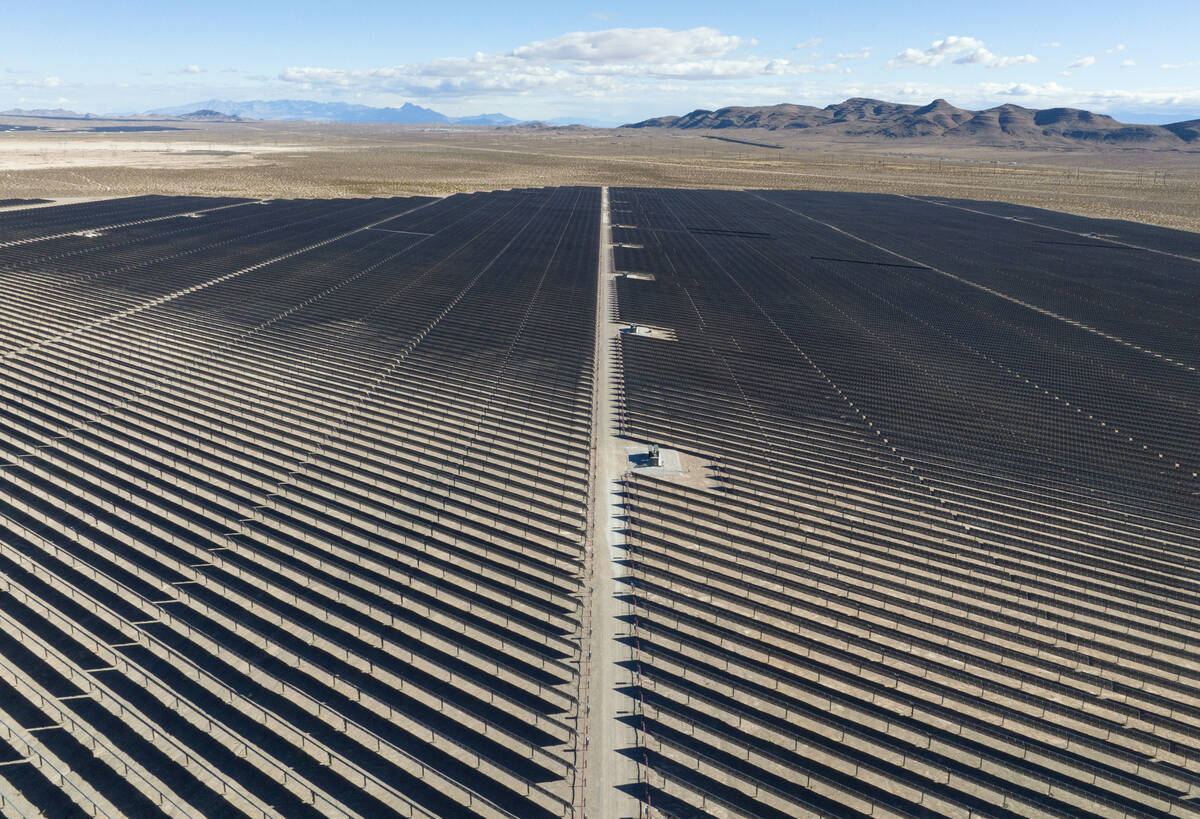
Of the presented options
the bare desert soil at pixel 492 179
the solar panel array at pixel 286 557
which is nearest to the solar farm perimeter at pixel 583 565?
the solar panel array at pixel 286 557

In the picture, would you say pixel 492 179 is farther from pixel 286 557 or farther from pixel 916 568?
pixel 916 568

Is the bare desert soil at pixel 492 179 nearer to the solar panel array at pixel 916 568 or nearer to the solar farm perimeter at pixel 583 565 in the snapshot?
the solar farm perimeter at pixel 583 565

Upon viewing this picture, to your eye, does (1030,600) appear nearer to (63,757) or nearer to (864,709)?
(864,709)

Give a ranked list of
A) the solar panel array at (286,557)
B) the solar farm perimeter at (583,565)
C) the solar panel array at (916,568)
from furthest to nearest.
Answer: the solar panel array at (916,568) → the solar farm perimeter at (583,565) → the solar panel array at (286,557)

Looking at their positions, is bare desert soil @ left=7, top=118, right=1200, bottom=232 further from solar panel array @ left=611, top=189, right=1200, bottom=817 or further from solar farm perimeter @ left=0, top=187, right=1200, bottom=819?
solar panel array @ left=611, top=189, right=1200, bottom=817

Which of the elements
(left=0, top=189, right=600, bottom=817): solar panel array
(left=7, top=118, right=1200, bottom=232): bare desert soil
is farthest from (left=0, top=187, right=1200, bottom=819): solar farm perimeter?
(left=7, top=118, right=1200, bottom=232): bare desert soil
